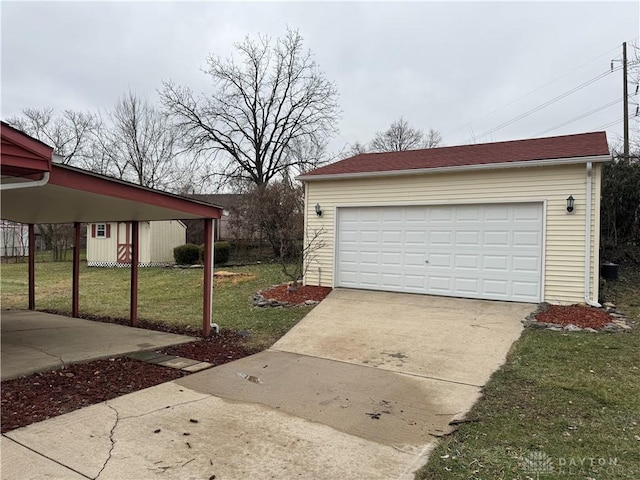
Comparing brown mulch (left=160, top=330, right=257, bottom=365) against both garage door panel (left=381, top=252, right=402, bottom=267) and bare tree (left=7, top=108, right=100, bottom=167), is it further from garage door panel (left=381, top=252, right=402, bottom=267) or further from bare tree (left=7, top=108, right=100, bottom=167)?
bare tree (left=7, top=108, right=100, bottom=167)

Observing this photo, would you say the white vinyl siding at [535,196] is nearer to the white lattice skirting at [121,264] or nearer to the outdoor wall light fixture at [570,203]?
the outdoor wall light fixture at [570,203]

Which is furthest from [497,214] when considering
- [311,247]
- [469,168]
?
[311,247]

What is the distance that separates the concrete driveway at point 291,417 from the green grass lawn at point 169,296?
166 cm

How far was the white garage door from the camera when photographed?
9109 mm

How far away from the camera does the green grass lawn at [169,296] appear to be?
858 cm

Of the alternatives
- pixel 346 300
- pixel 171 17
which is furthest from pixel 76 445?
pixel 171 17

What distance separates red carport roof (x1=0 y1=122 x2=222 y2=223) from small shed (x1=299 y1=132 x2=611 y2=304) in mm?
4375

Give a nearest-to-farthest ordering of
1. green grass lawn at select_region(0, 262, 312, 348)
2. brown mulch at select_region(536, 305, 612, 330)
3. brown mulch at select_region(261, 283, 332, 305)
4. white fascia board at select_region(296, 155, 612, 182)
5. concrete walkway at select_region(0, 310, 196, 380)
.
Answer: concrete walkway at select_region(0, 310, 196, 380) < brown mulch at select_region(536, 305, 612, 330) < white fascia board at select_region(296, 155, 612, 182) < green grass lawn at select_region(0, 262, 312, 348) < brown mulch at select_region(261, 283, 332, 305)

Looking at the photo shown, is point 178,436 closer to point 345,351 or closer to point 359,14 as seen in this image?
point 345,351

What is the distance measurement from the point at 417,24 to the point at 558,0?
3.06m

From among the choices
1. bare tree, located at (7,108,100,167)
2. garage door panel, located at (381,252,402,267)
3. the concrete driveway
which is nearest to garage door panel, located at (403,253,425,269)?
garage door panel, located at (381,252,402,267)

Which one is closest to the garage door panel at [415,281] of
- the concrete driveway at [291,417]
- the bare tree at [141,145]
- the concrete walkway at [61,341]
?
the concrete driveway at [291,417]

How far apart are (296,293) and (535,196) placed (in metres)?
5.68

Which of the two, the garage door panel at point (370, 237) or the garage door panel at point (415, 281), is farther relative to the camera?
the garage door panel at point (370, 237)
